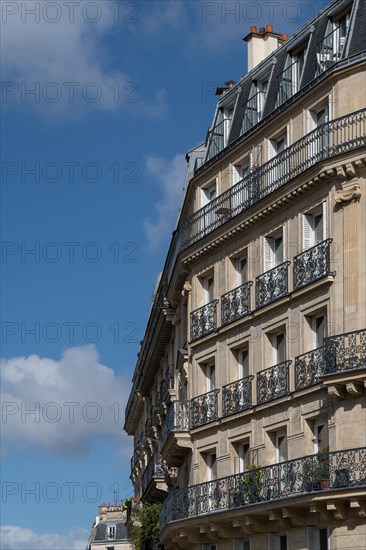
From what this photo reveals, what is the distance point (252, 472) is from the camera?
3164 centimetres

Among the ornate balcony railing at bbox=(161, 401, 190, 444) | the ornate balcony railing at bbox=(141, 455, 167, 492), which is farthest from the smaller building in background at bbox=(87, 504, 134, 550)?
the ornate balcony railing at bbox=(161, 401, 190, 444)

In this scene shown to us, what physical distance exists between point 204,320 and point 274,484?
7070 millimetres

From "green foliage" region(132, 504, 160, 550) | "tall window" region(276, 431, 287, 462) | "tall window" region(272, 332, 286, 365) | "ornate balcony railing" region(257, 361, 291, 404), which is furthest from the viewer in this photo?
"green foliage" region(132, 504, 160, 550)

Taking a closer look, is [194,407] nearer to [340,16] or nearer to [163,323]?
[163,323]

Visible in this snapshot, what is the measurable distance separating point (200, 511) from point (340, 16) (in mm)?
13953

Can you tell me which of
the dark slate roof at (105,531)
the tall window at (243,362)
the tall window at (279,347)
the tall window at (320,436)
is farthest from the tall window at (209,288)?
the dark slate roof at (105,531)

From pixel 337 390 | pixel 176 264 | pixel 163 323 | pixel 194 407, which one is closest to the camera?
pixel 337 390

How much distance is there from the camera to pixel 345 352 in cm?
2848

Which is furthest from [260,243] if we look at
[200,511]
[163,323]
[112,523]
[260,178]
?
[112,523]

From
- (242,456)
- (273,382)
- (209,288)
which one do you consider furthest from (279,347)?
(209,288)

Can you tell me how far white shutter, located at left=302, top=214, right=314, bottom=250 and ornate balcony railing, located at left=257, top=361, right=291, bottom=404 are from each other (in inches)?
119

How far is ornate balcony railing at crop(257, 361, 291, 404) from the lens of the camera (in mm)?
31359

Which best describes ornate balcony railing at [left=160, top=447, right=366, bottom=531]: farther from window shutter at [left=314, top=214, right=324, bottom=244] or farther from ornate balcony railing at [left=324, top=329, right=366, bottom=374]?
window shutter at [left=314, top=214, right=324, bottom=244]

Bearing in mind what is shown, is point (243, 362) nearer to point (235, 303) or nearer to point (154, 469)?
point (235, 303)
